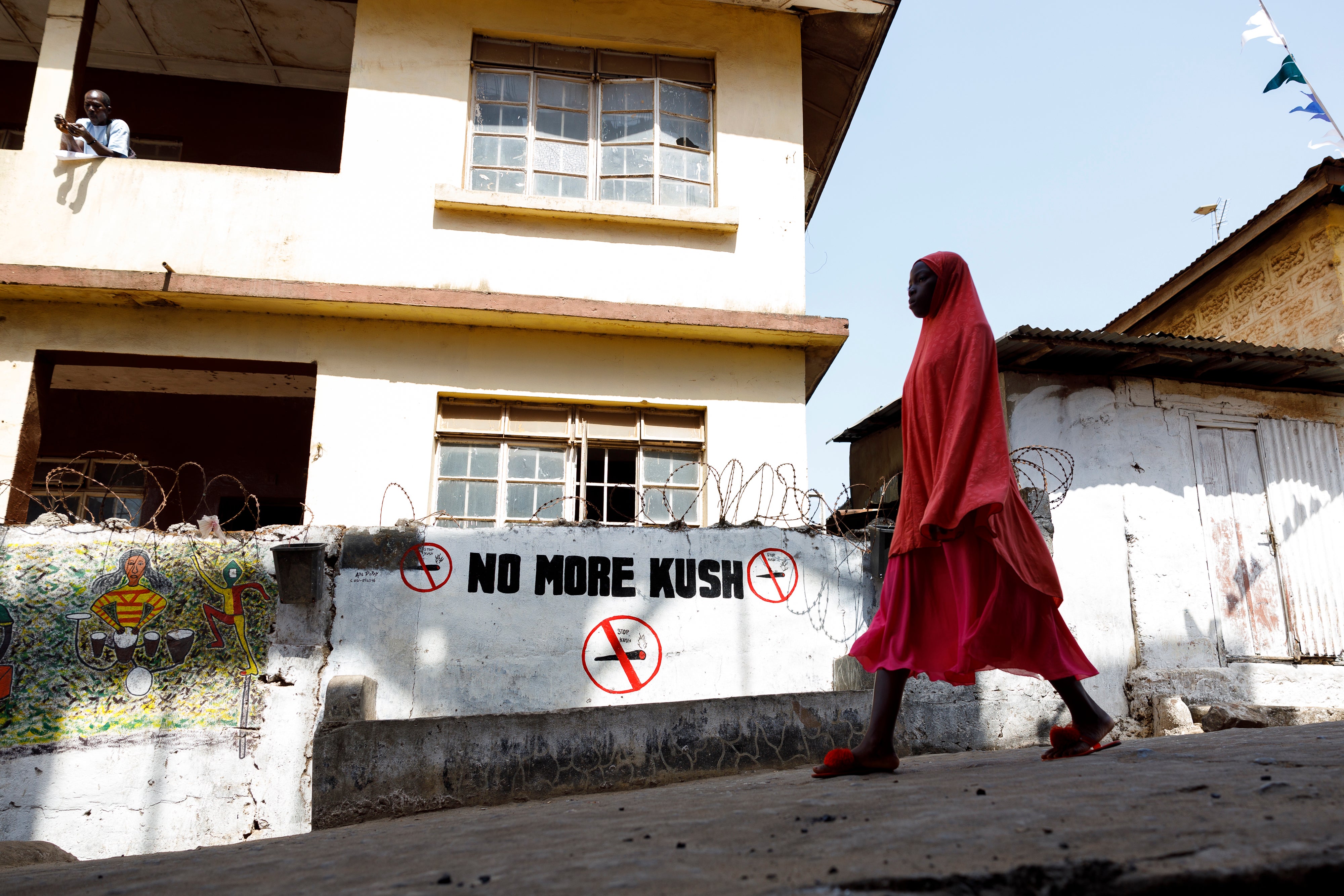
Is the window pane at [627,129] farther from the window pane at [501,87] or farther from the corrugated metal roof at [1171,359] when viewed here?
the corrugated metal roof at [1171,359]

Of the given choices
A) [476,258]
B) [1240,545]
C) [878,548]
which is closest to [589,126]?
[476,258]

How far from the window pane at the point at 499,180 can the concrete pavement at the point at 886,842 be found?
574 cm

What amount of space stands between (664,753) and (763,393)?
3887mm

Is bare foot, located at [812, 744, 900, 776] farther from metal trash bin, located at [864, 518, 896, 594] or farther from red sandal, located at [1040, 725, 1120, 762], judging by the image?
metal trash bin, located at [864, 518, 896, 594]

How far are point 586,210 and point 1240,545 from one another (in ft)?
20.7

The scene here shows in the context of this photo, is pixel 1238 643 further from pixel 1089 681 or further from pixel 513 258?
pixel 513 258

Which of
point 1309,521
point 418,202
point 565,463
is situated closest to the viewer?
point 565,463

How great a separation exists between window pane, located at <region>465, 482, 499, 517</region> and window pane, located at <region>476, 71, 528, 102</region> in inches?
133

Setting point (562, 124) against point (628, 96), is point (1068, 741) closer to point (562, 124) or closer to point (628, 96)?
point (562, 124)

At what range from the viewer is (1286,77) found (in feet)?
32.5

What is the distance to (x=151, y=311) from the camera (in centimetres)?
736

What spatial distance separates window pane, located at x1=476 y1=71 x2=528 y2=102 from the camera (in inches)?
315

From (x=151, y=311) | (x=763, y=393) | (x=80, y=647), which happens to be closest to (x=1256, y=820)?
(x=80, y=647)

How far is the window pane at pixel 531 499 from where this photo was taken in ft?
23.5
